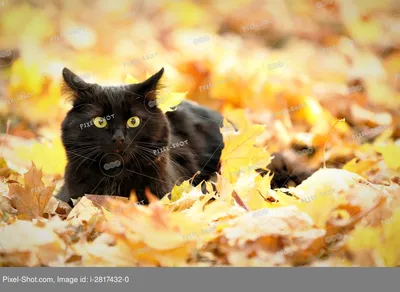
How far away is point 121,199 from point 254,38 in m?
0.95

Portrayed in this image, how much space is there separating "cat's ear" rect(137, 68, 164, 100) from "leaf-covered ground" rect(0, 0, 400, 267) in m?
0.07

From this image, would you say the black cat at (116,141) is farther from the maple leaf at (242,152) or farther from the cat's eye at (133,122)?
the maple leaf at (242,152)

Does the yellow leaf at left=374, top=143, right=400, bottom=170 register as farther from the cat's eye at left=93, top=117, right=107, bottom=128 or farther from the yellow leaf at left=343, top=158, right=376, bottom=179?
the cat's eye at left=93, top=117, right=107, bottom=128

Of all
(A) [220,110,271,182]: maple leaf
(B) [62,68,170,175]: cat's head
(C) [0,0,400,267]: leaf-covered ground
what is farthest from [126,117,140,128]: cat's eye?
(A) [220,110,271,182]: maple leaf

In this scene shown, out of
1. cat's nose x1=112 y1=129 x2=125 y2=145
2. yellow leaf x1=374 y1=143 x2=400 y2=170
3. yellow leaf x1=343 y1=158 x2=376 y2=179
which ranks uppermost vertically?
cat's nose x1=112 y1=129 x2=125 y2=145

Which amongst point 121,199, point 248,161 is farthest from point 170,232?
point 248,161

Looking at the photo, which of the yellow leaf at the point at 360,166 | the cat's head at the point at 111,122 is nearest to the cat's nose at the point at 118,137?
the cat's head at the point at 111,122

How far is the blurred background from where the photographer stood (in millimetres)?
→ 1432

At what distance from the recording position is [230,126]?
5.09ft

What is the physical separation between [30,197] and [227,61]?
100 centimetres

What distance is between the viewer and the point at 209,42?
6.09 ft

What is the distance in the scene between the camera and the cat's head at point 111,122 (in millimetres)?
1250

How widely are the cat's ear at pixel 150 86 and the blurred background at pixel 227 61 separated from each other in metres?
0.07

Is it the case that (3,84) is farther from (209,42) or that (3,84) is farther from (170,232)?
(170,232)
